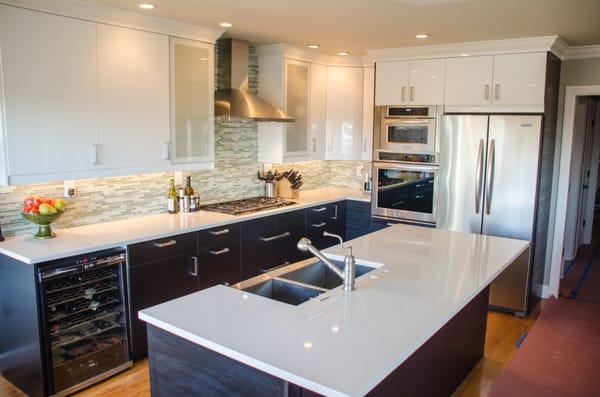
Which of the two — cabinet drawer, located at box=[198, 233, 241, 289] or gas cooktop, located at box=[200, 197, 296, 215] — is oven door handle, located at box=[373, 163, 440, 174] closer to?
gas cooktop, located at box=[200, 197, 296, 215]

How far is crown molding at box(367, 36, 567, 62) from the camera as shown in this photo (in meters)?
4.16

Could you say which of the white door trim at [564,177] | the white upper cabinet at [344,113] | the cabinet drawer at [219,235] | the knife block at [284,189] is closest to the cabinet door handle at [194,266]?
the cabinet drawer at [219,235]

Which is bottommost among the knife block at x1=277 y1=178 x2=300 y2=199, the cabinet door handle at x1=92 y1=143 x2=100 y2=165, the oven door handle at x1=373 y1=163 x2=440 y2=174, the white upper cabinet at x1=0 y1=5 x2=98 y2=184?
the knife block at x1=277 y1=178 x2=300 y2=199

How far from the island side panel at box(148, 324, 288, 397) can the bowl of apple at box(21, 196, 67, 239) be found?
142 centimetres

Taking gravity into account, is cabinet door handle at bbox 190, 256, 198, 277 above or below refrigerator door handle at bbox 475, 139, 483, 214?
below

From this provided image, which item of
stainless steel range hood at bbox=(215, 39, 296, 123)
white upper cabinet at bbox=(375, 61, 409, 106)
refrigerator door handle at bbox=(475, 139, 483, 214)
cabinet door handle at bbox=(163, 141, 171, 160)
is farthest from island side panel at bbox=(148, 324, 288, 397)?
white upper cabinet at bbox=(375, 61, 409, 106)

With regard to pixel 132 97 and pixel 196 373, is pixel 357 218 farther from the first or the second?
pixel 196 373

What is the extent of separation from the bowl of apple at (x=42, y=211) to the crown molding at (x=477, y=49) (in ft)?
10.6

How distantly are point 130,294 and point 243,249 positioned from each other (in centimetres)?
109

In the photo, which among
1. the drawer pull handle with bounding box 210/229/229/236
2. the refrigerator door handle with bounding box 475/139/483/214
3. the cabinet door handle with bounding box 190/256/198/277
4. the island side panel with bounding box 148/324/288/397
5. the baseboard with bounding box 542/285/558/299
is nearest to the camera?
the island side panel with bounding box 148/324/288/397

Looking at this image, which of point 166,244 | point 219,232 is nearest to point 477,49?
point 219,232

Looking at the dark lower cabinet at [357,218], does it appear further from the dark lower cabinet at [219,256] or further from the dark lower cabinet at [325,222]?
the dark lower cabinet at [219,256]

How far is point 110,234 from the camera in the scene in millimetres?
3443

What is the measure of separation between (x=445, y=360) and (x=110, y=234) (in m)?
2.30
